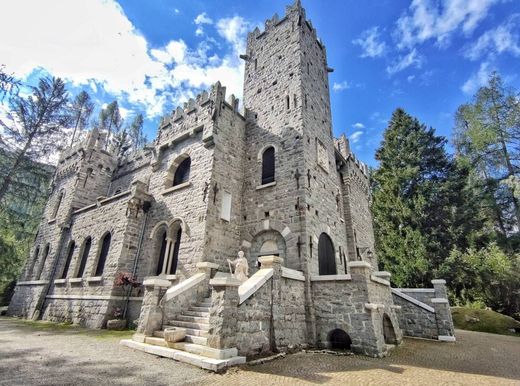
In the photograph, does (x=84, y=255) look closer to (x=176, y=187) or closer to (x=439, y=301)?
(x=176, y=187)

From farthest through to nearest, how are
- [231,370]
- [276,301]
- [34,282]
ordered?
[34,282] < [276,301] < [231,370]

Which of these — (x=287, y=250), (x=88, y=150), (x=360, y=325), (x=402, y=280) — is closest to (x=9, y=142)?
(x=88, y=150)

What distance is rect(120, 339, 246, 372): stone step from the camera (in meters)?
5.34

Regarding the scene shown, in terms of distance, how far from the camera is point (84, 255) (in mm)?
14734

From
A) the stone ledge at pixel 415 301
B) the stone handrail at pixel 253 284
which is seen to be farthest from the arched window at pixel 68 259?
the stone ledge at pixel 415 301

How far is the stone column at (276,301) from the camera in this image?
7431 millimetres

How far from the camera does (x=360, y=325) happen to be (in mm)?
8055

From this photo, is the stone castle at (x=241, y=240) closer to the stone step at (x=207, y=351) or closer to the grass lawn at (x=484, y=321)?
the stone step at (x=207, y=351)

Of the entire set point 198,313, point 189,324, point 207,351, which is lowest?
point 207,351

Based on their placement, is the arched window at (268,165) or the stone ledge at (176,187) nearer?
the stone ledge at (176,187)

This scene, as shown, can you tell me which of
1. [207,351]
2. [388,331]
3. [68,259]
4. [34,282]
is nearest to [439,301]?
[388,331]

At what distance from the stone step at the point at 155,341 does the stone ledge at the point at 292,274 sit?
3933 millimetres

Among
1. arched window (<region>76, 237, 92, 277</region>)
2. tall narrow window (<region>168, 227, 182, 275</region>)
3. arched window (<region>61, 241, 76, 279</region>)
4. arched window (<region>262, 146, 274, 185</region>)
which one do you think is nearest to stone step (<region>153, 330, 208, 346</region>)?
tall narrow window (<region>168, 227, 182, 275</region>)

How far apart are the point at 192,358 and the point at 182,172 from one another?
9.81 meters
